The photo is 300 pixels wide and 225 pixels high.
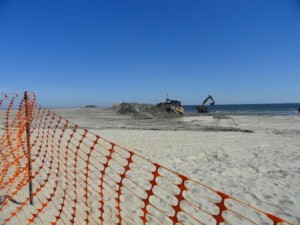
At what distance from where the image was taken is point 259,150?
11.3 m

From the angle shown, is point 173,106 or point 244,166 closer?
point 244,166

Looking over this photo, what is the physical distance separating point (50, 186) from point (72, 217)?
5.82 ft

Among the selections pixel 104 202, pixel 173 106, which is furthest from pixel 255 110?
pixel 104 202

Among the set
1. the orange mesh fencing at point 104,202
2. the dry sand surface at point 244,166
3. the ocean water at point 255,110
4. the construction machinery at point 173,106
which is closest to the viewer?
the orange mesh fencing at point 104,202

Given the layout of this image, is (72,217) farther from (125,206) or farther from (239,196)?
(239,196)

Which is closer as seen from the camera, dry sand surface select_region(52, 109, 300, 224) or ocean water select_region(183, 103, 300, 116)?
dry sand surface select_region(52, 109, 300, 224)

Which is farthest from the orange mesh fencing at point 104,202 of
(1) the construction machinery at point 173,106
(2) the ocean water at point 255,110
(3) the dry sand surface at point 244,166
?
(2) the ocean water at point 255,110

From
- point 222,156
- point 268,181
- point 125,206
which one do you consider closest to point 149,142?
point 222,156

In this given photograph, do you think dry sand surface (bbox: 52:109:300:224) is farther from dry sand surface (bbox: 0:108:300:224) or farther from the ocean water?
the ocean water

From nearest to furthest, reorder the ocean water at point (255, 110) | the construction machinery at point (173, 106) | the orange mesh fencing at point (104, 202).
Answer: the orange mesh fencing at point (104, 202)
the construction machinery at point (173, 106)
the ocean water at point (255, 110)

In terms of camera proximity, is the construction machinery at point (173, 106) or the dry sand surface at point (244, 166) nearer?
the dry sand surface at point (244, 166)

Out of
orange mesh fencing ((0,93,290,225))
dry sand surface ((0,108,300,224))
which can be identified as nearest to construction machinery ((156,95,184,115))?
dry sand surface ((0,108,300,224))

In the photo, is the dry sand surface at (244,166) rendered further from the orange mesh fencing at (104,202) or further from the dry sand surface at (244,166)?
the orange mesh fencing at (104,202)

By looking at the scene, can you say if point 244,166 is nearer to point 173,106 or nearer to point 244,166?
point 244,166
